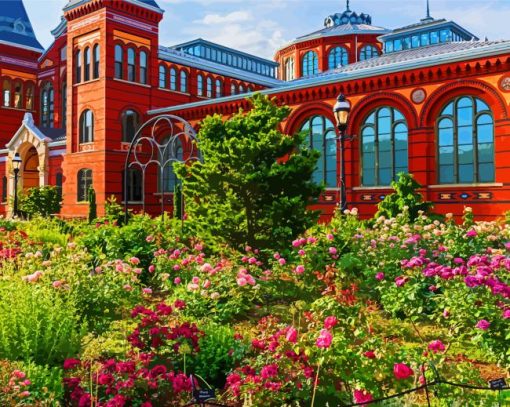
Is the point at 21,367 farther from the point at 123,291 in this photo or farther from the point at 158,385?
the point at 123,291

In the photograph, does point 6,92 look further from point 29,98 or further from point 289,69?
point 289,69

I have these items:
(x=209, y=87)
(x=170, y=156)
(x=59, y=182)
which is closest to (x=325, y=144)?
(x=170, y=156)

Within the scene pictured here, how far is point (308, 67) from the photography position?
49906 millimetres

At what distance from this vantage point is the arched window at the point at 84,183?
31.6m

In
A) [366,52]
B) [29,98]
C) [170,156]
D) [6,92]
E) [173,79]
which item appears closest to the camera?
[170,156]

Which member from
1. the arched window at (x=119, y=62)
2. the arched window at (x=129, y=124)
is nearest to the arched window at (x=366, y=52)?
the arched window at (x=129, y=124)

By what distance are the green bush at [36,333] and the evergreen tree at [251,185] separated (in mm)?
6327

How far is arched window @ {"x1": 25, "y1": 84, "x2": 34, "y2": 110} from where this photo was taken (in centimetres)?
4362

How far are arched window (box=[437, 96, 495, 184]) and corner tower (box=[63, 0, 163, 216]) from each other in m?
18.3

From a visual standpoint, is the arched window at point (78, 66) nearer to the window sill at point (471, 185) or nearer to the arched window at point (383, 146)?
the arched window at point (383, 146)

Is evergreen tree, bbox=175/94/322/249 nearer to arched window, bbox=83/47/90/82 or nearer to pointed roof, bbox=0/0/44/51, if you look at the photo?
arched window, bbox=83/47/90/82

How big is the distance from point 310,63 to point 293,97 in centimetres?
2599

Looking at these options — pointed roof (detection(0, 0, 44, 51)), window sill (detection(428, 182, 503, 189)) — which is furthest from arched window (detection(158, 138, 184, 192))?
pointed roof (detection(0, 0, 44, 51))

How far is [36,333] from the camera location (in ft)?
17.5
